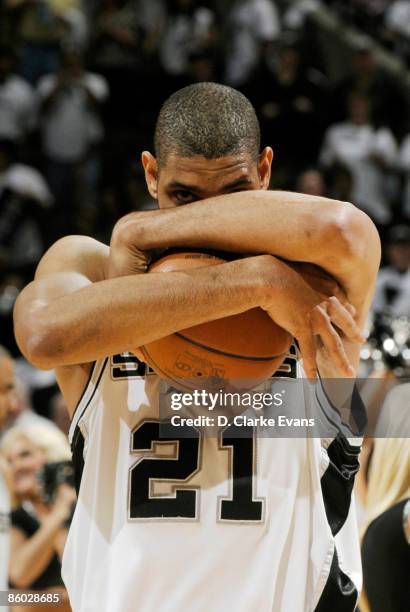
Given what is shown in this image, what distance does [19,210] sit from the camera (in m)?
9.25

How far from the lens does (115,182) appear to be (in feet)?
31.9

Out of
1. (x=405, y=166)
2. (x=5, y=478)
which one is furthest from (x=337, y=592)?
(x=405, y=166)

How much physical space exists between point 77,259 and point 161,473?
548mm

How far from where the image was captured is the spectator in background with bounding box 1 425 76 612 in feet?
15.1

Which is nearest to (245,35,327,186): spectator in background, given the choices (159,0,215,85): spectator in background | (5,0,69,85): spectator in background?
(159,0,215,85): spectator in background

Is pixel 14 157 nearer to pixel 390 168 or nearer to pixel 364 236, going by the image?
pixel 390 168

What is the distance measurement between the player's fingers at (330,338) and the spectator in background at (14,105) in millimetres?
7903

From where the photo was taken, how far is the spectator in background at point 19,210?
30.2ft

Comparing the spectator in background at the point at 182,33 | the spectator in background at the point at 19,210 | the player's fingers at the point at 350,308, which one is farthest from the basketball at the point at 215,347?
the spectator in background at the point at 182,33

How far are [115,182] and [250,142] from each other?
300 inches

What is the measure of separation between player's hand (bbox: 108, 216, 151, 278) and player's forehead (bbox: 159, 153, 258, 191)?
17 centimetres

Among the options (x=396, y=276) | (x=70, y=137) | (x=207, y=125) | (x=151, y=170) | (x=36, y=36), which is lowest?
(x=396, y=276)

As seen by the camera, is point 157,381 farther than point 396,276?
No

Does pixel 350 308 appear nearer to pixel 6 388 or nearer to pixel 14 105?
pixel 6 388
